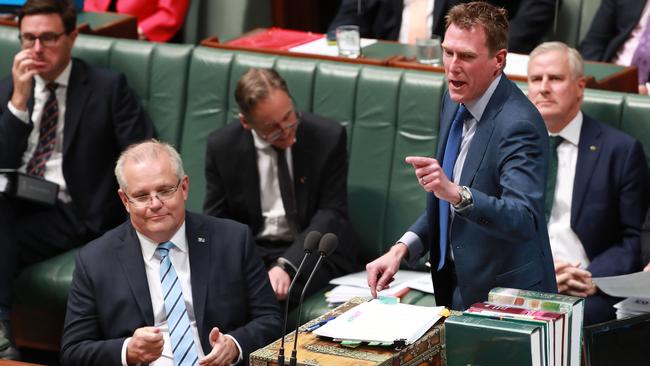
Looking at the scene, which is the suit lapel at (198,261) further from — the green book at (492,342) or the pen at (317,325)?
the green book at (492,342)

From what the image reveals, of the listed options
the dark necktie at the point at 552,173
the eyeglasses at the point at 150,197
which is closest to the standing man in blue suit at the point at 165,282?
the eyeglasses at the point at 150,197

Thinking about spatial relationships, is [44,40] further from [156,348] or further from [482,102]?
[482,102]

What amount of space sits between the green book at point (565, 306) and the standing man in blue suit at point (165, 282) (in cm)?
97

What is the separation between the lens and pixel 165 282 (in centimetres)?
358

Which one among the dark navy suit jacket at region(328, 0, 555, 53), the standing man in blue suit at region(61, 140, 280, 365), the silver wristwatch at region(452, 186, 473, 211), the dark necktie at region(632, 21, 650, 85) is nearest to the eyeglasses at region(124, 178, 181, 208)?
the standing man in blue suit at region(61, 140, 280, 365)

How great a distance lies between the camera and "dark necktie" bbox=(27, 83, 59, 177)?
195 inches

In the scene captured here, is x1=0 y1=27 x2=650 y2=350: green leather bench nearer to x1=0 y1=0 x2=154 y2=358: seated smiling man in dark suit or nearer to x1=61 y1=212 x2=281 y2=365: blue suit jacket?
x1=0 y1=0 x2=154 y2=358: seated smiling man in dark suit

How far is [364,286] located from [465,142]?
4.30ft

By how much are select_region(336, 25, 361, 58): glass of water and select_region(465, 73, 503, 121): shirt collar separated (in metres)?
1.98

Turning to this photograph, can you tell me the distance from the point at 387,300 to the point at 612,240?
4.81 ft

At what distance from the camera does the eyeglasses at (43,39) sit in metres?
4.93

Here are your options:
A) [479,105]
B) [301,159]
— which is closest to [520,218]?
[479,105]

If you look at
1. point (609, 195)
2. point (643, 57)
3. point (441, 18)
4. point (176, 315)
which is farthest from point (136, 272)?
point (643, 57)

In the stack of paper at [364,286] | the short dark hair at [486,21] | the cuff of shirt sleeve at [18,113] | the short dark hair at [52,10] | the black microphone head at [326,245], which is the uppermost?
the short dark hair at [486,21]
